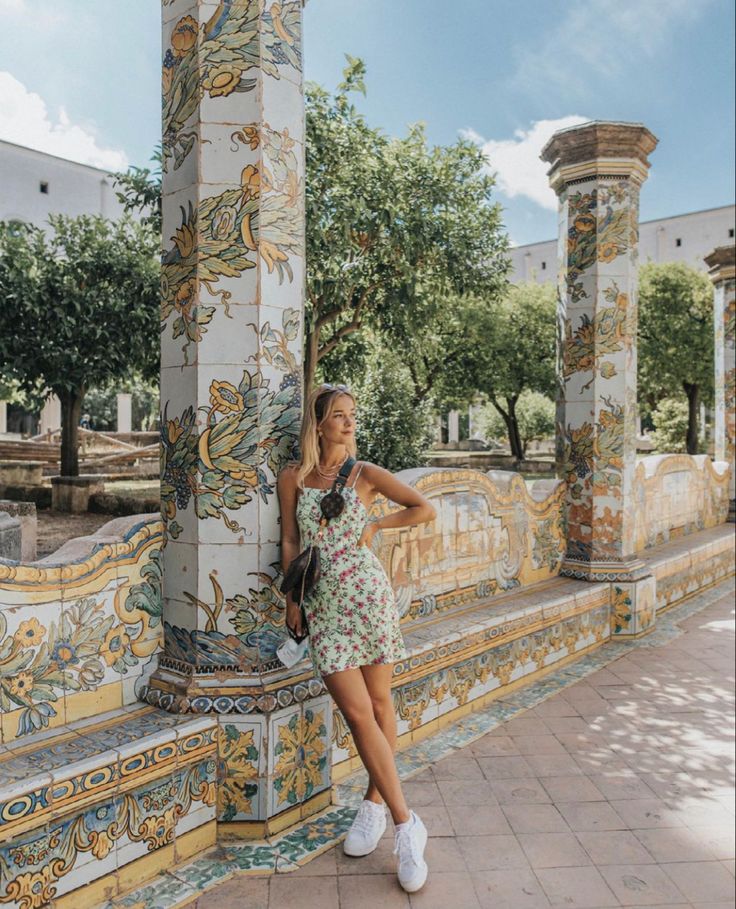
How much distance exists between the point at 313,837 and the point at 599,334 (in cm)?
425

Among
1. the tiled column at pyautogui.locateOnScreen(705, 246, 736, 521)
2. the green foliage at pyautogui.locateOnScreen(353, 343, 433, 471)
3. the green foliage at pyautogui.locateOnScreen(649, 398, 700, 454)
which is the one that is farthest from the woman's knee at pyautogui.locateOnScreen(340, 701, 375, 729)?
the green foliage at pyautogui.locateOnScreen(649, 398, 700, 454)

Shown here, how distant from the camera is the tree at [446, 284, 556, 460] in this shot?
21.0 m

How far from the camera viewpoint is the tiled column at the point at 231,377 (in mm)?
2779

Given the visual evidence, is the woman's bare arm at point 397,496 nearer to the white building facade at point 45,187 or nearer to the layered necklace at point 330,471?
the layered necklace at point 330,471

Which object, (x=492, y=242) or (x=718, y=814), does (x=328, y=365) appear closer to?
(x=492, y=242)

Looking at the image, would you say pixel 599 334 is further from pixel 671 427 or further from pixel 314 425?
pixel 671 427

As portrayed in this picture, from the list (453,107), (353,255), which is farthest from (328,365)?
(453,107)

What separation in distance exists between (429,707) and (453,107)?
27.6 feet

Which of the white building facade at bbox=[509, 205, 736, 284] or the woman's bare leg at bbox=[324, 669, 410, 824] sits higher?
the white building facade at bbox=[509, 205, 736, 284]

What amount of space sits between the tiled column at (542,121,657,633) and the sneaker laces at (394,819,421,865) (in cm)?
351

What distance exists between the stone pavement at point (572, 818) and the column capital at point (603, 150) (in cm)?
390

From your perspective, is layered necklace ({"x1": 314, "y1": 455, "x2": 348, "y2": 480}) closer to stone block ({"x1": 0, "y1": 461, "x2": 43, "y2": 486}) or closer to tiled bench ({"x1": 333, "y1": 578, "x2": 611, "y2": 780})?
tiled bench ({"x1": 333, "y1": 578, "x2": 611, "y2": 780})

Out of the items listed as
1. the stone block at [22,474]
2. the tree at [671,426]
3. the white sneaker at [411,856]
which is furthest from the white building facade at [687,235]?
the white sneaker at [411,856]

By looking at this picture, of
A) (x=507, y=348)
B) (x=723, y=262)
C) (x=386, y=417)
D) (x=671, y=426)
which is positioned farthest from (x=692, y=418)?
(x=386, y=417)
